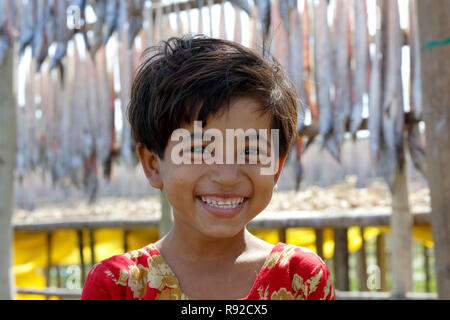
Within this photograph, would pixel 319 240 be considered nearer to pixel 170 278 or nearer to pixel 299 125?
pixel 299 125

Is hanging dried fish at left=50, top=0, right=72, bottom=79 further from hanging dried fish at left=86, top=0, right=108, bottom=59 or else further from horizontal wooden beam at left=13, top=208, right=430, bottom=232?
horizontal wooden beam at left=13, top=208, right=430, bottom=232

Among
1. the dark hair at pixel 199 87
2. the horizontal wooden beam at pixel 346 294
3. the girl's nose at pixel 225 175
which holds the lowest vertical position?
the horizontal wooden beam at pixel 346 294

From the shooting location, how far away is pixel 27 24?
9.14 feet

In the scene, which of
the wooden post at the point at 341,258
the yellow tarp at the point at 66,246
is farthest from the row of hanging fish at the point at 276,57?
the wooden post at the point at 341,258

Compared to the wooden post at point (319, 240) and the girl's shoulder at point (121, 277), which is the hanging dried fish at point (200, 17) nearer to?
the wooden post at point (319, 240)

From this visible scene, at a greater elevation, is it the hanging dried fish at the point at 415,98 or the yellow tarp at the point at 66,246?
the hanging dried fish at the point at 415,98

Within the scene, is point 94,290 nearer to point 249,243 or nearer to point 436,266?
point 249,243

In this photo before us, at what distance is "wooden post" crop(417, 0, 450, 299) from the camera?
1.31 metres

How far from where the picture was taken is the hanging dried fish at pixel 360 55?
94.6 inches

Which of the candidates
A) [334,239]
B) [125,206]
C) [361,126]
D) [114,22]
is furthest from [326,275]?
[125,206]

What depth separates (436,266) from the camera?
1343 millimetres

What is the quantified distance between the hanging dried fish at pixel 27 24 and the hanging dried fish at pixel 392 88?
5.95 ft

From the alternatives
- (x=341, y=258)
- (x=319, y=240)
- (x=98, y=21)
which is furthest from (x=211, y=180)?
(x=341, y=258)

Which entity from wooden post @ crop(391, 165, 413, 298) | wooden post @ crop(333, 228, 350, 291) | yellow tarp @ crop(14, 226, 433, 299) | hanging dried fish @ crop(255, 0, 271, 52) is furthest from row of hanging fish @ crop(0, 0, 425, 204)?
wooden post @ crop(333, 228, 350, 291)
